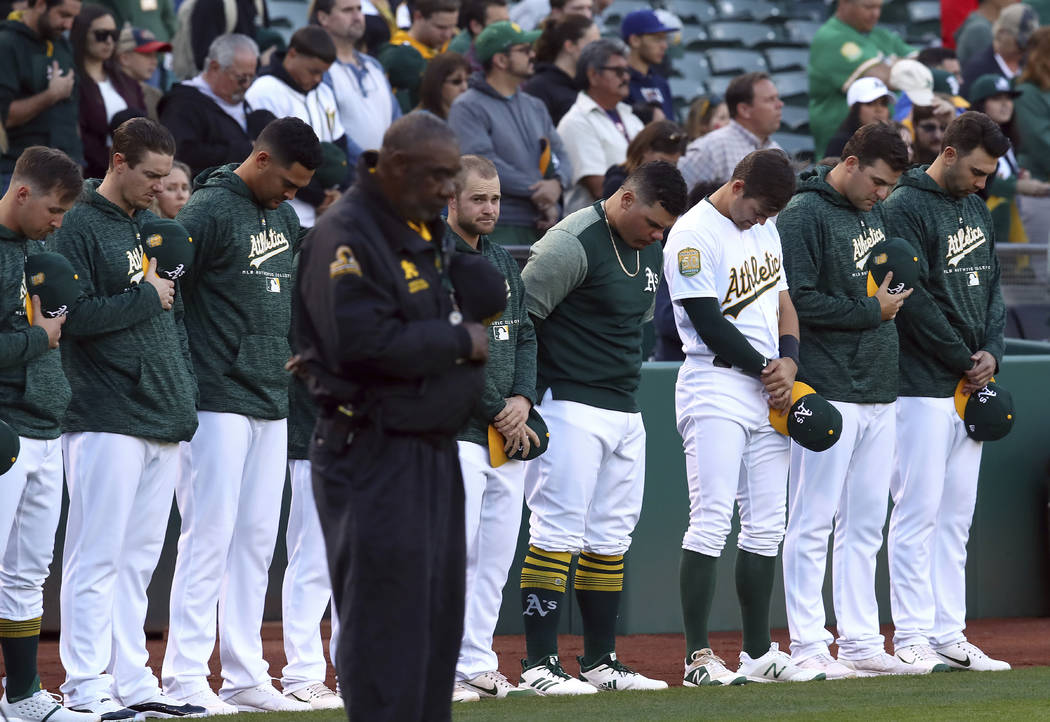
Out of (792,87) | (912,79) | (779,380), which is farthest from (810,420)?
(792,87)

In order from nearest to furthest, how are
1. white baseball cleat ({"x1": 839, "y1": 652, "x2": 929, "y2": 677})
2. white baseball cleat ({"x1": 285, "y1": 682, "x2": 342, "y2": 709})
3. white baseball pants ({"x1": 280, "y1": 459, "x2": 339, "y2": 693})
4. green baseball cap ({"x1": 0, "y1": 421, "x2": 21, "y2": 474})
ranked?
green baseball cap ({"x1": 0, "y1": 421, "x2": 21, "y2": 474})
white baseball cleat ({"x1": 285, "y1": 682, "x2": 342, "y2": 709})
white baseball pants ({"x1": 280, "y1": 459, "x2": 339, "y2": 693})
white baseball cleat ({"x1": 839, "y1": 652, "x2": 929, "y2": 677})

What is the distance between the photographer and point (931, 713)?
6.22 m

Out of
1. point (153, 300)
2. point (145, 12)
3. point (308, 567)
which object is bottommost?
point (308, 567)

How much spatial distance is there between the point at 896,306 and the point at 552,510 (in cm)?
182

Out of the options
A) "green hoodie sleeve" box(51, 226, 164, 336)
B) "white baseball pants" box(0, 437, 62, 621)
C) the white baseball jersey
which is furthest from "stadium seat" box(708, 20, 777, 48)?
"white baseball pants" box(0, 437, 62, 621)

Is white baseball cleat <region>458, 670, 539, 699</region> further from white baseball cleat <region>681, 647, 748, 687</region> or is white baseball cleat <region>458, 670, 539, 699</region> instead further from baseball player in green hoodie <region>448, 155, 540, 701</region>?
white baseball cleat <region>681, 647, 748, 687</region>

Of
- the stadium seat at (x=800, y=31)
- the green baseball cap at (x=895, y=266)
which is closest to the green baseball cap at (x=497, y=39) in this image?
the green baseball cap at (x=895, y=266)

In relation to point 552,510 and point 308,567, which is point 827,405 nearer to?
point 552,510

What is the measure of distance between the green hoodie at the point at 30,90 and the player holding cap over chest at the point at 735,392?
165 inches

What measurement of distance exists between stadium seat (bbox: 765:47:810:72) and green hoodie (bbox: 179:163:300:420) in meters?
11.5

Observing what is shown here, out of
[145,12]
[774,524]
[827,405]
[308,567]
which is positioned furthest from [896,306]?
[145,12]

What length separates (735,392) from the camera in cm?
698

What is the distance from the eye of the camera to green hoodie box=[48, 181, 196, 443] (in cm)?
610

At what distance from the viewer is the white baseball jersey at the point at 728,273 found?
22.7 feet
